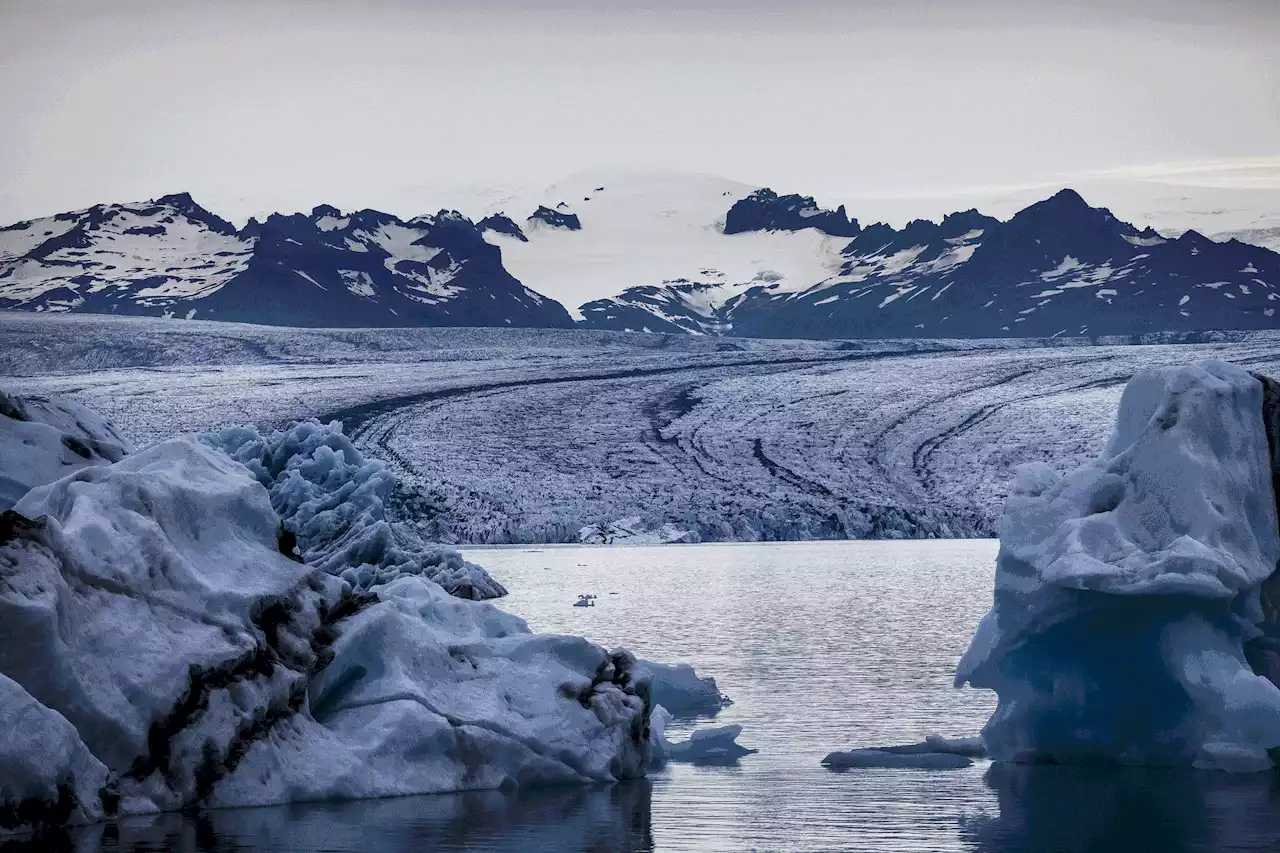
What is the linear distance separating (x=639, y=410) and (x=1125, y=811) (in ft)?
159

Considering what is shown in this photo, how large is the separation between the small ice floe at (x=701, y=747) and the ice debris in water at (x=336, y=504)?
9.30 m

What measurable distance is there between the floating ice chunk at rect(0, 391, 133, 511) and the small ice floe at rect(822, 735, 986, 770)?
5599mm

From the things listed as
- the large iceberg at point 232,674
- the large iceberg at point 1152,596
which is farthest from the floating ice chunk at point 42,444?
the large iceberg at point 1152,596

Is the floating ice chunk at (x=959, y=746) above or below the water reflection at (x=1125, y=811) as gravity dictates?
below

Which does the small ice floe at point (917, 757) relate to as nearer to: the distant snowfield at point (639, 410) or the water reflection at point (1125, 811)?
the water reflection at point (1125, 811)

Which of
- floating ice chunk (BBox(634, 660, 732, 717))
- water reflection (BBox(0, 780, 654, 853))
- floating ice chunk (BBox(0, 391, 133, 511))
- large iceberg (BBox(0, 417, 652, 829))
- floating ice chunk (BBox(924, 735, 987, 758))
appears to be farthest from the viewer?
floating ice chunk (BBox(634, 660, 732, 717))

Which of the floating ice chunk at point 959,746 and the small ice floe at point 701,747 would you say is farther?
the floating ice chunk at point 959,746

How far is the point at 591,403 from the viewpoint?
5881 centimetres

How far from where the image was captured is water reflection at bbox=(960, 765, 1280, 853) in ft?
27.4

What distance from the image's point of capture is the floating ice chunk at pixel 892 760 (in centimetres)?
1120

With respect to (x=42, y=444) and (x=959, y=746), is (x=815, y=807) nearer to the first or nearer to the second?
(x=959, y=746)

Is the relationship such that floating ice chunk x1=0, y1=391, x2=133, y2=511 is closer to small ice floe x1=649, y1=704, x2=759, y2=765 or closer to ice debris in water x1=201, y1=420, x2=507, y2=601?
small ice floe x1=649, y1=704, x2=759, y2=765

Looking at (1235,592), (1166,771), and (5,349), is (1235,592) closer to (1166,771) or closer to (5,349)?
(1166,771)

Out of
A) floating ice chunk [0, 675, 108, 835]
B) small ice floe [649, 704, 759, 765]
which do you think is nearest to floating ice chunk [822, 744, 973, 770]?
small ice floe [649, 704, 759, 765]
